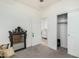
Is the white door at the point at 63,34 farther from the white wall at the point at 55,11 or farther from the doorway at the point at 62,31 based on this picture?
the white wall at the point at 55,11

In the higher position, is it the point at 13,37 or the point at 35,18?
the point at 35,18

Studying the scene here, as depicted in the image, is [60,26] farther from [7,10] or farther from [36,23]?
[7,10]

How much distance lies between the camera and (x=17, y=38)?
4.32m

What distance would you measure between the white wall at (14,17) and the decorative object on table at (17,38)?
0.23 m

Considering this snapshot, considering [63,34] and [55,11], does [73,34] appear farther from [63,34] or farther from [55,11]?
[55,11]

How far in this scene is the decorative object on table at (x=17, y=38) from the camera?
13.2 feet

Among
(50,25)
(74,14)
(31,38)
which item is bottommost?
(31,38)

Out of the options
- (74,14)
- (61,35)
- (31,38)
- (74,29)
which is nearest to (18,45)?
(31,38)

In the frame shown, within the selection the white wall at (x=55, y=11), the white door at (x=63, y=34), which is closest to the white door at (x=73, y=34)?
the white wall at (x=55, y=11)

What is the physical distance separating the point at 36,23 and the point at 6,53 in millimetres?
3234

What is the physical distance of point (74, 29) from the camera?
3.40 metres

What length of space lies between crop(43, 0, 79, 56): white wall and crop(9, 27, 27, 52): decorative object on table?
176 cm

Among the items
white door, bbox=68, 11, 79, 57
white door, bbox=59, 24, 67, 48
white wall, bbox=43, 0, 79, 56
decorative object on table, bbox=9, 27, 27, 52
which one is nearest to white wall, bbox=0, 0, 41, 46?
decorative object on table, bbox=9, 27, 27, 52

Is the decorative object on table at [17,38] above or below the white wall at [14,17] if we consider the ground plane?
below
